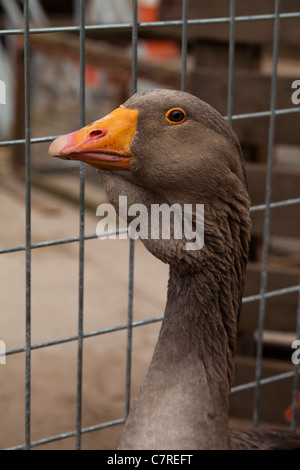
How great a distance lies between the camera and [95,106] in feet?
32.5

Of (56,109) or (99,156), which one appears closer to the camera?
(99,156)

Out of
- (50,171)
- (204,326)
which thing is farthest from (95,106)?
(204,326)

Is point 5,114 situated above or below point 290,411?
above

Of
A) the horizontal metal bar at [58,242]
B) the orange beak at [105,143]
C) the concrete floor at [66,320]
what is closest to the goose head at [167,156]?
the orange beak at [105,143]

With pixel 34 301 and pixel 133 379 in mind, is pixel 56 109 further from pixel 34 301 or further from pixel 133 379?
pixel 133 379

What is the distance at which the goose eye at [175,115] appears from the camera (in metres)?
2.52

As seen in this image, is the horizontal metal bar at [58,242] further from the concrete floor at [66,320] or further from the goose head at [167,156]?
the concrete floor at [66,320]

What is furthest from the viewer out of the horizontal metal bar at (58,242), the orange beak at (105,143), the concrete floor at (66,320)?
the concrete floor at (66,320)

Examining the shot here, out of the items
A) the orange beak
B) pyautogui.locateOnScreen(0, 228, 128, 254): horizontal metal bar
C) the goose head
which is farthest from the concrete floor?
the orange beak

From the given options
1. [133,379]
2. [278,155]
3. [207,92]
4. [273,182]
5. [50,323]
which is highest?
[278,155]

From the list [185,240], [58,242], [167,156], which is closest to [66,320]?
[58,242]

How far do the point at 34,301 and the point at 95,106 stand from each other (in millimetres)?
4253

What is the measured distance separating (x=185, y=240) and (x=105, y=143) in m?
0.41

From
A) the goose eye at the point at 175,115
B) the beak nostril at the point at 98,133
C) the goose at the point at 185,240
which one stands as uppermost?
the goose eye at the point at 175,115
